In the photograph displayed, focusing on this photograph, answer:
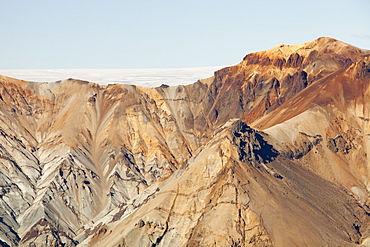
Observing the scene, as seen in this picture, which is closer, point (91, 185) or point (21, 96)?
point (91, 185)

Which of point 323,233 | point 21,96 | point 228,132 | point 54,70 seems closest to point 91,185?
point 21,96

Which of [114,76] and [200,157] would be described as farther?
[114,76]

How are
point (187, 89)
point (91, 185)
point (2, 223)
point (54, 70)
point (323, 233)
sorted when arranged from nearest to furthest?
point (323, 233) < point (2, 223) < point (91, 185) < point (187, 89) < point (54, 70)

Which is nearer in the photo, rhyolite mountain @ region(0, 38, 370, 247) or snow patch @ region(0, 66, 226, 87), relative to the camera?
rhyolite mountain @ region(0, 38, 370, 247)

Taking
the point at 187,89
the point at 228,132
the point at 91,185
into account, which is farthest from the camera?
the point at 187,89

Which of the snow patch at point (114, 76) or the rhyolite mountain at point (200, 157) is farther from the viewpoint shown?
the snow patch at point (114, 76)

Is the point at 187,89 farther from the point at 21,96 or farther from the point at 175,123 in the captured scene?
the point at 21,96

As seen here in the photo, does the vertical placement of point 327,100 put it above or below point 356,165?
above
